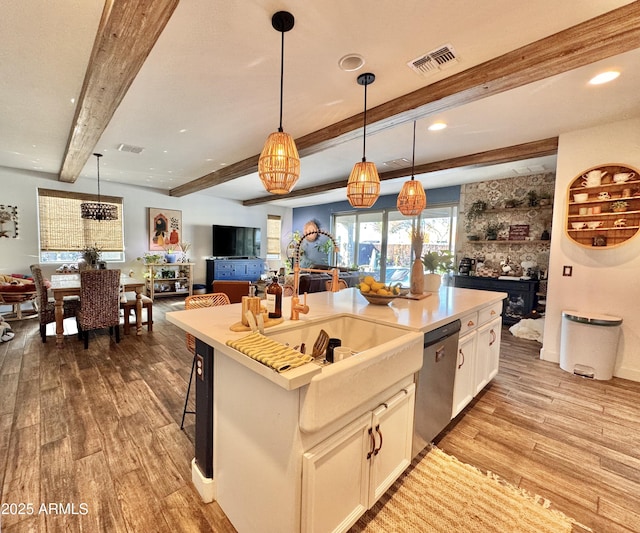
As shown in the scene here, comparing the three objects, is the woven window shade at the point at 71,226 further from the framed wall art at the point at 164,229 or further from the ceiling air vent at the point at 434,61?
the ceiling air vent at the point at 434,61

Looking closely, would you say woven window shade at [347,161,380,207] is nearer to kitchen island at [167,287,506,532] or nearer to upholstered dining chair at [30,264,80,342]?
kitchen island at [167,287,506,532]

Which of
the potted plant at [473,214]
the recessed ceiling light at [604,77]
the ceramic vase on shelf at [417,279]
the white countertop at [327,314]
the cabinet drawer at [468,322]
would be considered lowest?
the cabinet drawer at [468,322]

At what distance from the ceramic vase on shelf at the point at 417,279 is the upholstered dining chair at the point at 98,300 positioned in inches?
141

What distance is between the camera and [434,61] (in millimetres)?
2109

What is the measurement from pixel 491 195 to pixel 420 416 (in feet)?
17.2

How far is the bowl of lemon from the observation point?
7.23ft

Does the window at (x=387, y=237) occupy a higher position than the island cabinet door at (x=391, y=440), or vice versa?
the window at (x=387, y=237)

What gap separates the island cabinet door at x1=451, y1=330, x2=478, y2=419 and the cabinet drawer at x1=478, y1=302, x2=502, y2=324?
0.17 m

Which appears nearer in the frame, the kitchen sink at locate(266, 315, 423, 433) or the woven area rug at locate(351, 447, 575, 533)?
the kitchen sink at locate(266, 315, 423, 433)

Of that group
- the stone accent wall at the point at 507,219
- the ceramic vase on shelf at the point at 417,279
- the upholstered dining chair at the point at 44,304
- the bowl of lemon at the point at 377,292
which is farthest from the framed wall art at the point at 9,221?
the stone accent wall at the point at 507,219

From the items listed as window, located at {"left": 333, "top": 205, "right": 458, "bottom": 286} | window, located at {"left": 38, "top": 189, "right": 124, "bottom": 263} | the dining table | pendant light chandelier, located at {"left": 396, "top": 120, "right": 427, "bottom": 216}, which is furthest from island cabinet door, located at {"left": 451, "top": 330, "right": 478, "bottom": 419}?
window, located at {"left": 38, "top": 189, "right": 124, "bottom": 263}

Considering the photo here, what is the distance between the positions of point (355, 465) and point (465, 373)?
1.41 metres

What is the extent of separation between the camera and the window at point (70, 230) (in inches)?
226

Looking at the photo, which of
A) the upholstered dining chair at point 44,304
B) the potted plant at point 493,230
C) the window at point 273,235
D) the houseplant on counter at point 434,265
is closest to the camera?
the houseplant on counter at point 434,265
